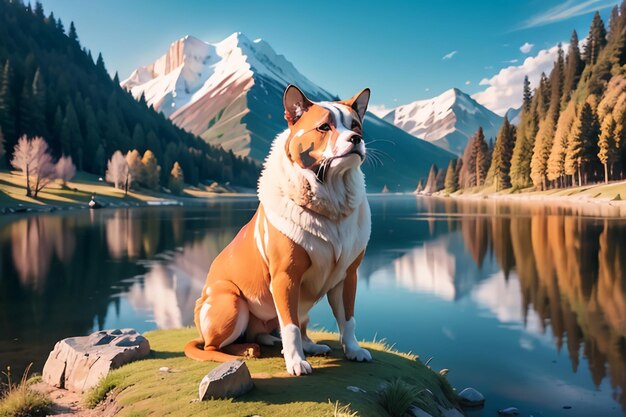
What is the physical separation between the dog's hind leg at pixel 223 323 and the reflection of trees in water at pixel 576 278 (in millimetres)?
7149

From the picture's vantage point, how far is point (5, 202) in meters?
61.0

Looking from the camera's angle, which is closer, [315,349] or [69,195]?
[315,349]

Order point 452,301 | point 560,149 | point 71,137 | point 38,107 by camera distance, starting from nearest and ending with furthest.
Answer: point 452,301 < point 560,149 < point 38,107 < point 71,137

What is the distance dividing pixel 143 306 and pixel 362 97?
13.5m

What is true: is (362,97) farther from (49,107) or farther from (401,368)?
(49,107)

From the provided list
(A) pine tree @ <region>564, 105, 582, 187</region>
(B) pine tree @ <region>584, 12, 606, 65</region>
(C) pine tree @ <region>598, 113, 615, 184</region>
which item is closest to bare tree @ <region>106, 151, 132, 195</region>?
→ (A) pine tree @ <region>564, 105, 582, 187</region>

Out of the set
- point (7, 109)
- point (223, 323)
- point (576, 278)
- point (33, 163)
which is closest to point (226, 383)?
point (223, 323)

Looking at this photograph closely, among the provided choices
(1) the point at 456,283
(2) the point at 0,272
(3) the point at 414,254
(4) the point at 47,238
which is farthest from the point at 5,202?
(1) the point at 456,283

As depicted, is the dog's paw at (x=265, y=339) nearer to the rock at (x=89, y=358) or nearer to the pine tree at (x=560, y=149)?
the rock at (x=89, y=358)

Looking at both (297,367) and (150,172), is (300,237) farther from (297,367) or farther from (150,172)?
(150,172)

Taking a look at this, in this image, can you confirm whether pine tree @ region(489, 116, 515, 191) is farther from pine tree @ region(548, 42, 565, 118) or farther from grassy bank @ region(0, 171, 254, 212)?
grassy bank @ region(0, 171, 254, 212)

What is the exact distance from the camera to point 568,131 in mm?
81312

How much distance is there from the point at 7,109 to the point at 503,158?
103250mm

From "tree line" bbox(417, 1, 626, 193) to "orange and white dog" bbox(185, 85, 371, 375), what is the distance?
3069 inches
